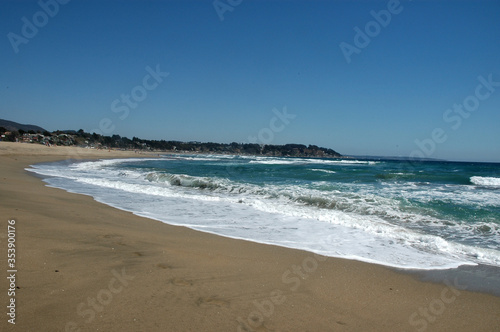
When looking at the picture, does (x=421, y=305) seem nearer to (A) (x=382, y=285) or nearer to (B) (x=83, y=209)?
(A) (x=382, y=285)

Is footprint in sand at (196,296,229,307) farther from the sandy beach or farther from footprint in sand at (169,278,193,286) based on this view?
footprint in sand at (169,278,193,286)

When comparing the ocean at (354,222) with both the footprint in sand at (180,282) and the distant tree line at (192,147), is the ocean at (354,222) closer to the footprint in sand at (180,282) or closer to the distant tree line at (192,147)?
the footprint in sand at (180,282)

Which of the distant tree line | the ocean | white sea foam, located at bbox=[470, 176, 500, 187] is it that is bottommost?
the ocean

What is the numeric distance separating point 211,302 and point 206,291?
0.77ft

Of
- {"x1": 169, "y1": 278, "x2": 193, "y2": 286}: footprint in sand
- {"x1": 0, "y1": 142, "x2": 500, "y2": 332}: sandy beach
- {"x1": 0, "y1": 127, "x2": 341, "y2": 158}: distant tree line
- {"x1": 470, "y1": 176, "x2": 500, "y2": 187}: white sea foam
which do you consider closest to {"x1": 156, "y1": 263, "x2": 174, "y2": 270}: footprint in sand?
{"x1": 0, "y1": 142, "x2": 500, "y2": 332}: sandy beach

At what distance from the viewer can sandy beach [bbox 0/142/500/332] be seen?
8.18 feet

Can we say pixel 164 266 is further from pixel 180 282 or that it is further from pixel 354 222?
pixel 354 222

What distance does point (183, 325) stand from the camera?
2.42 meters

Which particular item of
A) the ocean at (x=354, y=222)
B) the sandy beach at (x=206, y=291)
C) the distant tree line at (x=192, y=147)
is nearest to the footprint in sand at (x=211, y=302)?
the sandy beach at (x=206, y=291)

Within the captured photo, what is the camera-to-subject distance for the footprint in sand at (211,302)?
9.09 ft

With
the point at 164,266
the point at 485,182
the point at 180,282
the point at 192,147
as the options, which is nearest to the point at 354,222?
the point at 164,266

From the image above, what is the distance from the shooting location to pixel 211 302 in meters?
2.82

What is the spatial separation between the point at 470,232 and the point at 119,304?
293 inches

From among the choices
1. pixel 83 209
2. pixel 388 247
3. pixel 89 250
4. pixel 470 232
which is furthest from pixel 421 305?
pixel 83 209
